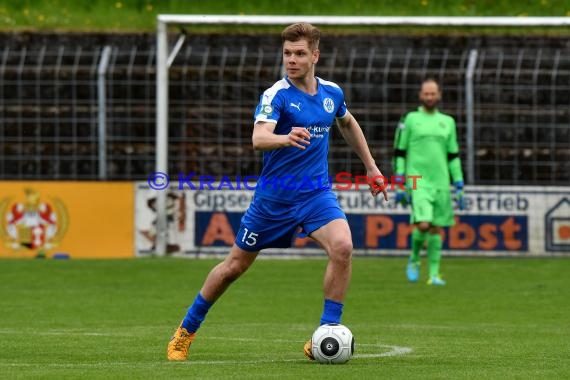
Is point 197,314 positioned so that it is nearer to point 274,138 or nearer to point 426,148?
point 274,138

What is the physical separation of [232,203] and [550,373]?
12758 mm

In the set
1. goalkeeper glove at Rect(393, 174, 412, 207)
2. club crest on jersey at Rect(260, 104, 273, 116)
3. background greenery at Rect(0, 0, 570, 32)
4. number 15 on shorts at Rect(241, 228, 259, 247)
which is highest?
background greenery at Rect(0, 0, 570, 32)

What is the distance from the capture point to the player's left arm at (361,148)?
9133 mm

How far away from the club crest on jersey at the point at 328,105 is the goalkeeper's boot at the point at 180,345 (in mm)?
1641

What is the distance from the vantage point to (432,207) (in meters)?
16.9

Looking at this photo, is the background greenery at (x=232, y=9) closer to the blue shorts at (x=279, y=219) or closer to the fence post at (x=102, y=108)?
A: the fence post at (x=102, y=108)

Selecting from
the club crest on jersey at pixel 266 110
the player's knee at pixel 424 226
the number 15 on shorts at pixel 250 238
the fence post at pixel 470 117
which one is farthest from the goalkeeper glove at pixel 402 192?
the club crest on jersey at pixel 266 110

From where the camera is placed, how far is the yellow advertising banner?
67.3 feet

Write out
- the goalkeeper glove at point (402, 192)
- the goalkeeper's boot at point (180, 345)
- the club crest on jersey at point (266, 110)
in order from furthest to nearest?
1. the goalkeeper glove at point (402, 192)
2. the goalkeeper's boot at point (180, 345)
3. the club crest on jersey at point (266, 110)

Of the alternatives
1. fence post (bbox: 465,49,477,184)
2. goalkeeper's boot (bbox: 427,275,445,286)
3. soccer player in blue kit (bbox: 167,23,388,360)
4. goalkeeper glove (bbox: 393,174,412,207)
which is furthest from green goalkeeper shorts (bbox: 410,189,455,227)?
soccer player in blue kit (bbox: 167,23,388,360)

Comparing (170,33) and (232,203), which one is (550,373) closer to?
(232,203)

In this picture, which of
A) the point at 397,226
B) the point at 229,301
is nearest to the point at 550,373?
the point at 229,301

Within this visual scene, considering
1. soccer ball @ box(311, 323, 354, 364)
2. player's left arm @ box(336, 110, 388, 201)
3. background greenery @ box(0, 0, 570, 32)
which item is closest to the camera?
soccer ball @ box(311, 323, 354, 364)

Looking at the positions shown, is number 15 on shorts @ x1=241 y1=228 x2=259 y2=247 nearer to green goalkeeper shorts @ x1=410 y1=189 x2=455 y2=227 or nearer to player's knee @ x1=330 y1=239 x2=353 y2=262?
player's knee @ x1=330 y1=239 x2=353 y2=262
